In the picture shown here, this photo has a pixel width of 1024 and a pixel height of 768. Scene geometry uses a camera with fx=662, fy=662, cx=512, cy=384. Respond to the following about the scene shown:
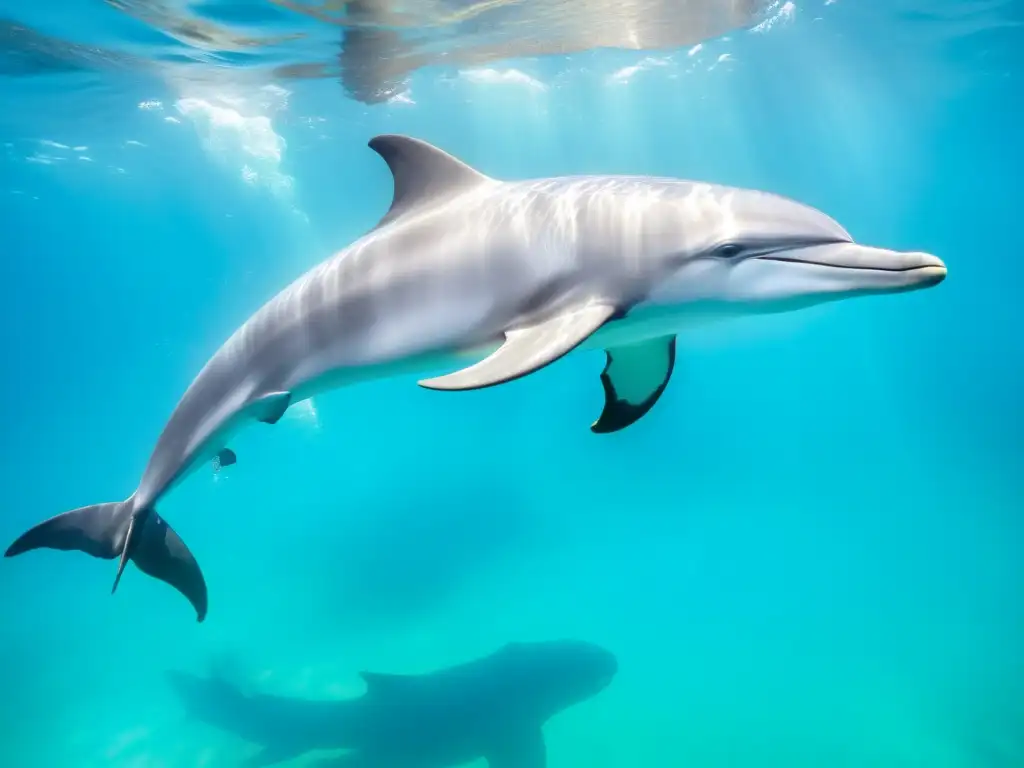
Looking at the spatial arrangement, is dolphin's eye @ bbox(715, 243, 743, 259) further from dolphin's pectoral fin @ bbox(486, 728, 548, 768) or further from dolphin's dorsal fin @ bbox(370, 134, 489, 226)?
dolphin's pectoral fin @ bbox(486, 728, 548, 768)

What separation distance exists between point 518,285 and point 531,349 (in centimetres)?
62

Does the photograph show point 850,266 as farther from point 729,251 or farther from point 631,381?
point 631,381

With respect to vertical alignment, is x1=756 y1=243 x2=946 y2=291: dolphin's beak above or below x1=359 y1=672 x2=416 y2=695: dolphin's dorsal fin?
above

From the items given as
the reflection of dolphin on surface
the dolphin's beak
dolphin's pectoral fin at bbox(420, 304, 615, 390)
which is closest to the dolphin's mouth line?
the dolphin's beak

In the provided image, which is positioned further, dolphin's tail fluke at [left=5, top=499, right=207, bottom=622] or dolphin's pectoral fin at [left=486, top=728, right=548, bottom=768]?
dolphin's pectoral fin at [left=486, top=728, right=548, bottom=768]

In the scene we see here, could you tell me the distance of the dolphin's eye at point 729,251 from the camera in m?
3.31

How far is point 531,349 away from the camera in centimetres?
324

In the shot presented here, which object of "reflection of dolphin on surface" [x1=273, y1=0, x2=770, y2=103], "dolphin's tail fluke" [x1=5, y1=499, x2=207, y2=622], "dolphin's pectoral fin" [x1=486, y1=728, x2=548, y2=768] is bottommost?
"dolphin's pectoral fin" [x1=486, y1=728, x2=548, y2=768]

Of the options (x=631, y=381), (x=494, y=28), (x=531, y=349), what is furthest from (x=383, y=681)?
(x=494, y=28)

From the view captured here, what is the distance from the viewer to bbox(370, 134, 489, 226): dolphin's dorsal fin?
178 inches

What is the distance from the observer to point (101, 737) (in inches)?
364

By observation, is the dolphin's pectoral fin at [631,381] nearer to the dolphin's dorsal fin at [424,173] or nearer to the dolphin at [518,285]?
→ the dolphin at [518,285]

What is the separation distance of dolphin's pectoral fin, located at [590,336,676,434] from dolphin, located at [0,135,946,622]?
0.01 meters

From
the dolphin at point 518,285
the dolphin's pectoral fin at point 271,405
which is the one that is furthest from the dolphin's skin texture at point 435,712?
the dolphin's pectoral fin at point 271,405
